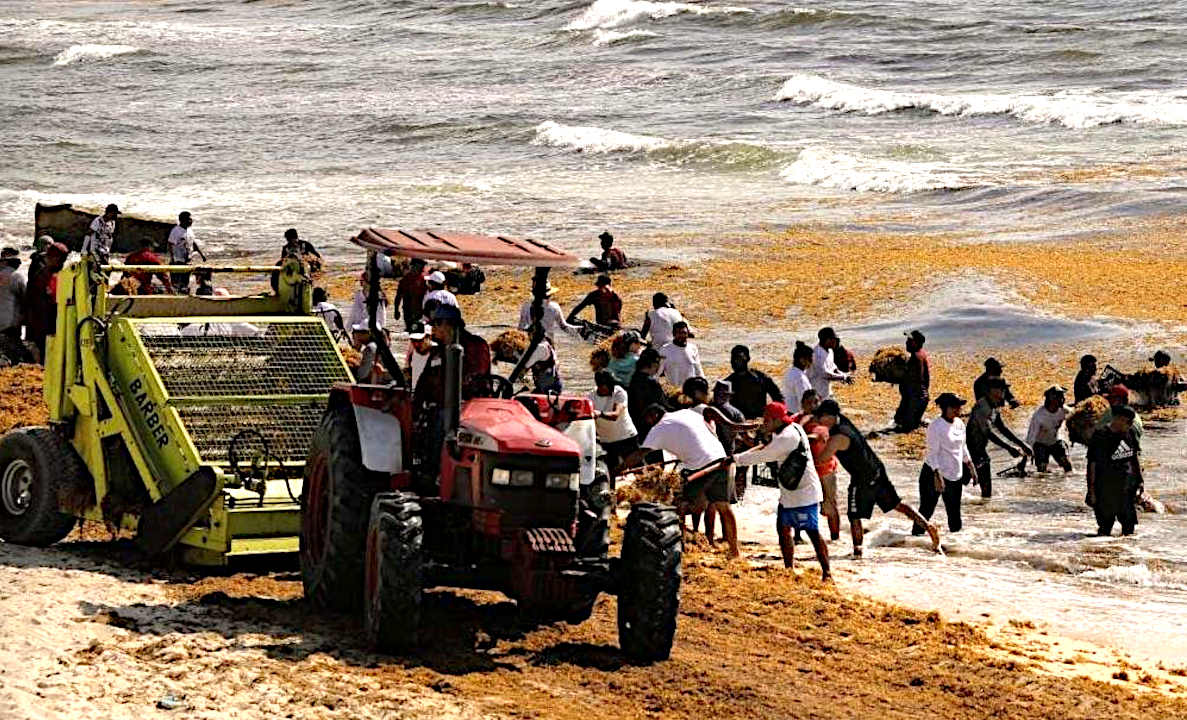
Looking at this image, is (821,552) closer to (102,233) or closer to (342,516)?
(342,516)

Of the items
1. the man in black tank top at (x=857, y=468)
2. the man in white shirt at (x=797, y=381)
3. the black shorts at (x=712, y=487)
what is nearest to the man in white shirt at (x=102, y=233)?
the man in white shirt at (x=797, y=381)

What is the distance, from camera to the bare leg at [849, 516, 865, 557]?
14.8 metres

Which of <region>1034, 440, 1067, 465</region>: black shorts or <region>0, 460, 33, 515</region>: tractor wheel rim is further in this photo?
<region>1034, 440, 1067, 465</region>: black shorts

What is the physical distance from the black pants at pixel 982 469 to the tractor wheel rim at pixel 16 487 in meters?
8.25

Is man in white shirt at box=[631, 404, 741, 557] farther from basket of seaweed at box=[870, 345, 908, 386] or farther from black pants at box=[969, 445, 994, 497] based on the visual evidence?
basket of seaweed at box=[870, 345, 908, 386]

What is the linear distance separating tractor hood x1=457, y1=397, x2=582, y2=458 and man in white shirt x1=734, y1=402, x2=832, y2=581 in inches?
132

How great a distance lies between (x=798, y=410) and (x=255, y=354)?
5908 mm

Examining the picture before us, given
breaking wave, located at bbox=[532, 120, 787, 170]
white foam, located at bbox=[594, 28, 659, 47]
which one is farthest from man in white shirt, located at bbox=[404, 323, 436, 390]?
white foam, located at bbox=[594, 28, 659, 47]

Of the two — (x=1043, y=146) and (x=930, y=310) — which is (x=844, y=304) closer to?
(x=930, y=310)

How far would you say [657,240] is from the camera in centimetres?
3303

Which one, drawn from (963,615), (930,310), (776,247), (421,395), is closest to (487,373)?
(421,395)

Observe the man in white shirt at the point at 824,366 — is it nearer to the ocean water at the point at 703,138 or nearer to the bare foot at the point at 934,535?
the ocean water at the point at 703,138

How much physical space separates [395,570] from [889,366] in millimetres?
12142

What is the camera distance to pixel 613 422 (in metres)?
15.1
